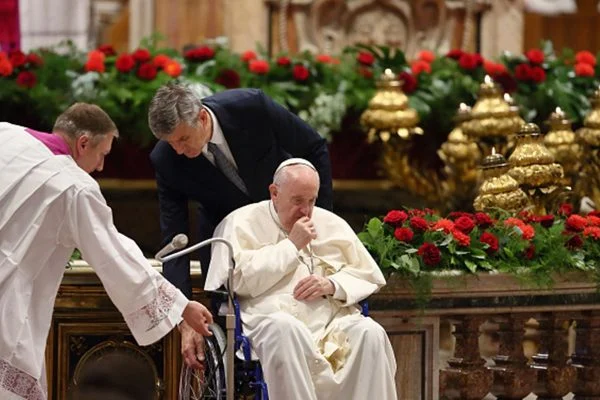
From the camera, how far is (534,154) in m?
7.81

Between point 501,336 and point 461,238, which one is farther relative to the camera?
point 501,336

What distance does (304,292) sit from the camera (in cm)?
613

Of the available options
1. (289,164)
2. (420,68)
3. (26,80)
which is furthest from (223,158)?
(420,68)

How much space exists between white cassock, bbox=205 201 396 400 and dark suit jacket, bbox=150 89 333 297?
8.6 inches

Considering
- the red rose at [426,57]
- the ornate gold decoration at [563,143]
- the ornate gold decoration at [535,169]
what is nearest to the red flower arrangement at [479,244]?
the ornate gold decoration at [535,169]

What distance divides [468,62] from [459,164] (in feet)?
2.38

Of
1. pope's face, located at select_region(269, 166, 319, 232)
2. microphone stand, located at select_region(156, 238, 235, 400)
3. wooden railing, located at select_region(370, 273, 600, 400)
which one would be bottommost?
wooden railing, located at select_region(370, 273, 600, 400)

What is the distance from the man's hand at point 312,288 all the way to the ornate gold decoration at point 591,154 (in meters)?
3.46

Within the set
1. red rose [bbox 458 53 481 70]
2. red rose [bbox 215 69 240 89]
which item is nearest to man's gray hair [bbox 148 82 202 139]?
red rose [bbox 215 69 240 89]

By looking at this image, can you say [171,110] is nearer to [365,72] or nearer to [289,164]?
[289,164]

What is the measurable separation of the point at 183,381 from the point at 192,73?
356 cm

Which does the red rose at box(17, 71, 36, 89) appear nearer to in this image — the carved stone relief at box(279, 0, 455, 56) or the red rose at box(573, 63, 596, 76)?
the carved stone relief at box(279, 0, 455, 56)

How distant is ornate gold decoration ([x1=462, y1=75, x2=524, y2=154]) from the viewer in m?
9.24

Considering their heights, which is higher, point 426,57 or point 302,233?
point 426,57
